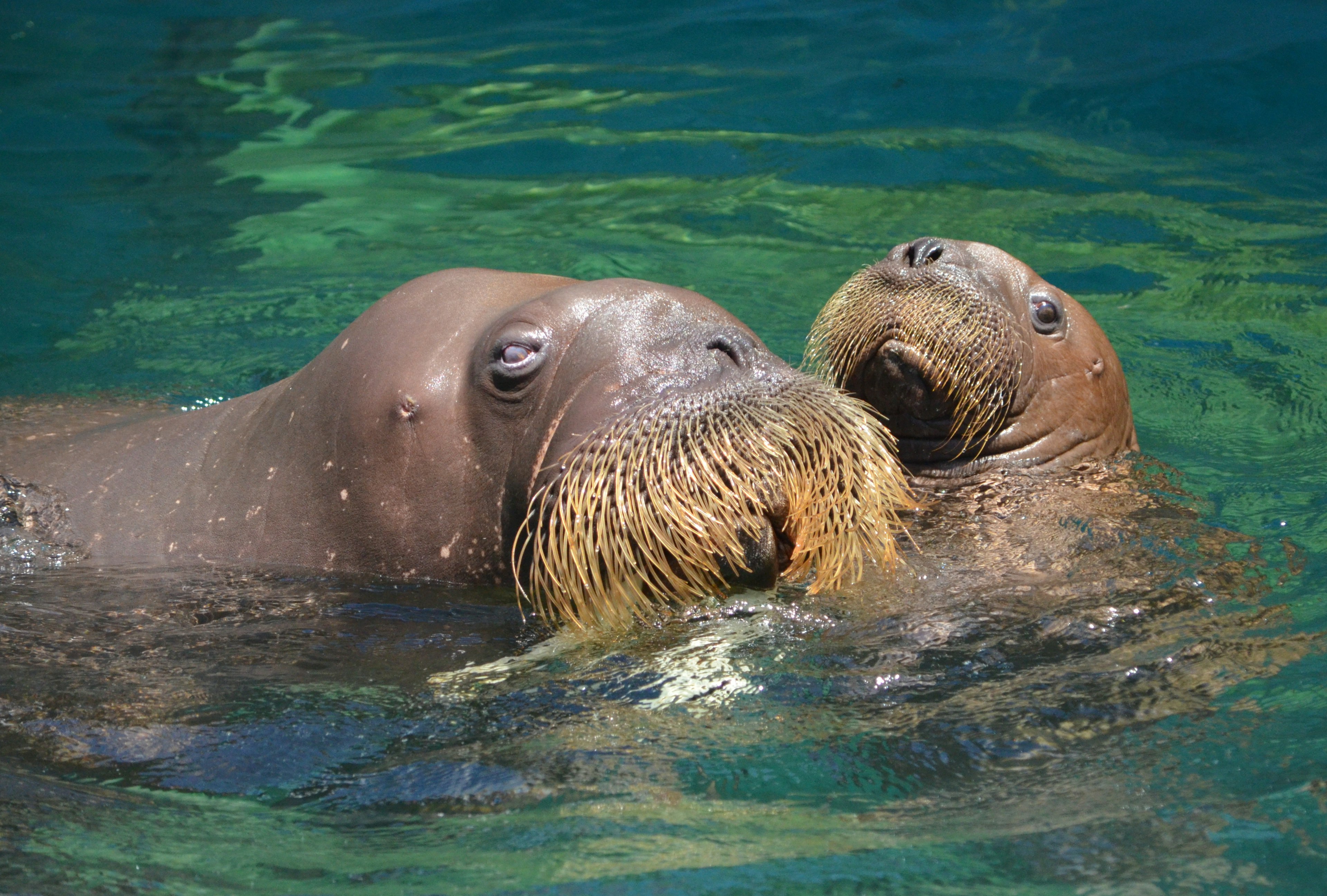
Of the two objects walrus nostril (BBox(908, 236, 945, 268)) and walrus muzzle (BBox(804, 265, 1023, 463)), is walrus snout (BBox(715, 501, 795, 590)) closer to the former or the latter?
walrus muzzle (BBox(804, 265, 1023, 463))

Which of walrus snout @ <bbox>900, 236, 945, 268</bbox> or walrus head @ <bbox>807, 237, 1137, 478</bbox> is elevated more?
walrus snout @ <bbox>900, 236, 945, 268</bbox>

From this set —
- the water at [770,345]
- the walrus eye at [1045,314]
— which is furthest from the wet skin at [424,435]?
the walrus eye at [1045,314]

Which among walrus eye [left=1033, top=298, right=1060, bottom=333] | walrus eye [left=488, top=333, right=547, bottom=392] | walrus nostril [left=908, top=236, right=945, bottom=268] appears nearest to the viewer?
walrus eye [left=488, top=333, right=547, bottom=392]

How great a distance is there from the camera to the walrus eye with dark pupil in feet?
15.6

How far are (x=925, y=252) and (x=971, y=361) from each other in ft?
2.27

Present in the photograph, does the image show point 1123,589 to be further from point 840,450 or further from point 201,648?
point 201,648

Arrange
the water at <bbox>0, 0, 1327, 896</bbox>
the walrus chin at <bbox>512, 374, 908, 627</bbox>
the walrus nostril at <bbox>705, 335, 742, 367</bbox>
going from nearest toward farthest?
1. the water at <bbox>0, 0, 1327, 896</bbox>
2. the walrus chin at <bbox>512, 374, 908, 627</bbox>
3. the walrus nostril at <bbox>705, 335, 742, 367</bbox>

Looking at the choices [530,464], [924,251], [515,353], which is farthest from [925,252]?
[530,464]

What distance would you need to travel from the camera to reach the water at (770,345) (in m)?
3.72

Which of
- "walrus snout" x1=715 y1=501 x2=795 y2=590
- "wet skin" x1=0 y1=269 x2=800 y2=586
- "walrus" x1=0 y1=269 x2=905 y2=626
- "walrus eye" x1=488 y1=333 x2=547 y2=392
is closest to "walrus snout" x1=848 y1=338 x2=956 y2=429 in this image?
"walrus" x1=0 y1=269 x2=905 y2=626

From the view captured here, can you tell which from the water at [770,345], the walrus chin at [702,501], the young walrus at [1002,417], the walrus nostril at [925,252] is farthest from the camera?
the walrus nostril at [925,252]

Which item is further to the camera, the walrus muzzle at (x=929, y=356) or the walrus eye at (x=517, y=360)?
the walrus muzzle at (x=929, y=356)

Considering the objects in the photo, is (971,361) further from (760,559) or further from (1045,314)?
(760,559)

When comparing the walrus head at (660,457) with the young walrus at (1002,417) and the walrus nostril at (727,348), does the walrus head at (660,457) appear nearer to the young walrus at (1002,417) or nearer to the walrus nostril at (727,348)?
the walrus nostril at (727,348)
